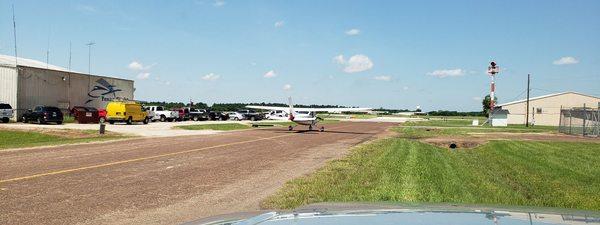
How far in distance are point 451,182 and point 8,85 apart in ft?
140

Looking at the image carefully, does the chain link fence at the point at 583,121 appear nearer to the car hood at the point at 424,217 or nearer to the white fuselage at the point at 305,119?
the white fuselage at the point at 305,119

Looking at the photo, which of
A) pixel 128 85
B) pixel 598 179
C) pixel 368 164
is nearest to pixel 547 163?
pixel 598 179

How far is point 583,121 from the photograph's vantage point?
35594 mm

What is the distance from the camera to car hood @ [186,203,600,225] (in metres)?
2.41

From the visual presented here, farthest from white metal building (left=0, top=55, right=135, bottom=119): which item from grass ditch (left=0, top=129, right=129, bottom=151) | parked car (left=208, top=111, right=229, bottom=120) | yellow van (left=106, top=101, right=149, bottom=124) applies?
grass ditch (left=0, top=129, right=129, bottom=151)

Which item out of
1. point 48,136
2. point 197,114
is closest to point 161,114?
point 197,114

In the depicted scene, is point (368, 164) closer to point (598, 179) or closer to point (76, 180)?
point (598, 179)

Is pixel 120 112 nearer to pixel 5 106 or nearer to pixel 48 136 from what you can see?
pixel 5 106

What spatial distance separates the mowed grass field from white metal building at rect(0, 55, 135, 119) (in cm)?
3677

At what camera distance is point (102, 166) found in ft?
45.1

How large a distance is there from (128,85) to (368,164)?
54.2 m

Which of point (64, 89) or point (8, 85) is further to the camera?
point (64, 89)

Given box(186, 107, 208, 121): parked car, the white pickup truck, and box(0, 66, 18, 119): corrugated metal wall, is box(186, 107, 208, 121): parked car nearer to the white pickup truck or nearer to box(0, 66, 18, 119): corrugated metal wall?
the white pickup truck

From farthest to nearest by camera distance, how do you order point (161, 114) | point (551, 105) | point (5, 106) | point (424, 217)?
1. point (551, 105)
2. point (161, 114)
3. point (5, 106)
4. point (424, 217)
